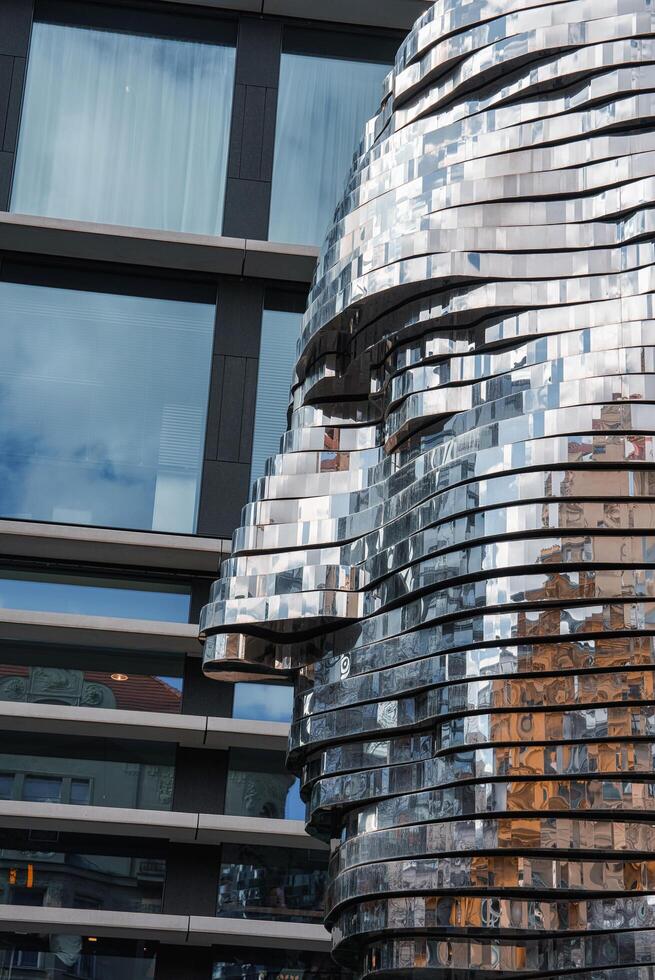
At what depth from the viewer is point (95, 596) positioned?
9.47 m

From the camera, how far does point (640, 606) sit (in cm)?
235

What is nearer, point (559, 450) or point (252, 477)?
point (559, 450)

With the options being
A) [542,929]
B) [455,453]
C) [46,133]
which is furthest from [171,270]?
[542,929]

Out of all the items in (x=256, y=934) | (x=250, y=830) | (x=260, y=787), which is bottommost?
(x=256, y=934)

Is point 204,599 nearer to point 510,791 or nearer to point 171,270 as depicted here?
point 171,270

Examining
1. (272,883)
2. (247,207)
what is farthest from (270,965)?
(247,207)

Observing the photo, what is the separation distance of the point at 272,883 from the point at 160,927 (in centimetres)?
87

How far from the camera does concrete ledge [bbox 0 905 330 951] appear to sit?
27.1ft

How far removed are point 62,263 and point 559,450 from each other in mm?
8176

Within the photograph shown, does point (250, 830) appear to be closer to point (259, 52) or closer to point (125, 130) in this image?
point (125, 130)

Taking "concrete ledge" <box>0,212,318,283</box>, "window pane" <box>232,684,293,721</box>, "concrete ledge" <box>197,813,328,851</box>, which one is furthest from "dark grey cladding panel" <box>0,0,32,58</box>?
"concrete ledge" <box>197,813,328,851</box>

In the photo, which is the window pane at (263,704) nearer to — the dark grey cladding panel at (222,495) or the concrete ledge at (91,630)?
the concrete ledge at (91,630)

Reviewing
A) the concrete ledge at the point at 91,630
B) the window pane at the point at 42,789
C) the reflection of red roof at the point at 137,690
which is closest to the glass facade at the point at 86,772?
the window pane at the point at 42,789

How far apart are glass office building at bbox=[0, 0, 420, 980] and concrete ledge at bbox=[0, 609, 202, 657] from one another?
25 millimetres
